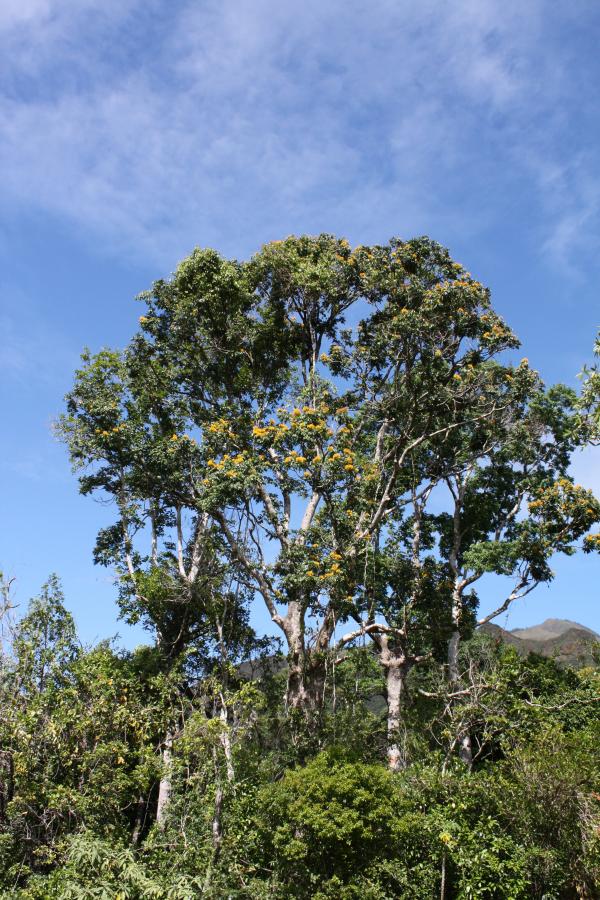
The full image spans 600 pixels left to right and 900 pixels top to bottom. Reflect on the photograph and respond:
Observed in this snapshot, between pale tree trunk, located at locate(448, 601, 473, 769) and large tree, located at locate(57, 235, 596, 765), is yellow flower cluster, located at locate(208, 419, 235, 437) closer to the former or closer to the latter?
large tree, located at locate(57, 235, 596, 765)

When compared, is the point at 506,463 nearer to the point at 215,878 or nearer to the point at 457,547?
the point at 457,547

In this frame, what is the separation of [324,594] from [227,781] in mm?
3247

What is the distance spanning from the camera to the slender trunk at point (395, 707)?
12664 millimetres

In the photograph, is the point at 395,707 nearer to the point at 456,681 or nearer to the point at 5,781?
the point at 456,681

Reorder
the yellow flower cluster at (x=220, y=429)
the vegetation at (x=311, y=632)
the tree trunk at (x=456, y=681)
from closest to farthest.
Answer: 1. the vegetation at (x=311, y=632)
2. the yellow flower cluster at (x=220, y=429)
3. the tree trunk at (x=456, y=681)

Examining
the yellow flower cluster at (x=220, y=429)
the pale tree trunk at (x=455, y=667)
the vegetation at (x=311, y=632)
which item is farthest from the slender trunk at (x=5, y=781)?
the pale tree trunk at (x=455, y=667)

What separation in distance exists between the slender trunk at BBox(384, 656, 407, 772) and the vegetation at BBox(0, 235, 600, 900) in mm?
53

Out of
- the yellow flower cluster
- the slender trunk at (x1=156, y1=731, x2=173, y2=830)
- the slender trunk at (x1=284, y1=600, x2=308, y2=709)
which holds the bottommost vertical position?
the slender trunk at (x1=156, y1=731, x2=173, y2=830)

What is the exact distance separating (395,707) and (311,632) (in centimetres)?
353

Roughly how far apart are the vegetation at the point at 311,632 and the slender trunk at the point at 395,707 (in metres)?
0.05

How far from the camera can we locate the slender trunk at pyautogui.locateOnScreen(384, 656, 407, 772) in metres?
12.7

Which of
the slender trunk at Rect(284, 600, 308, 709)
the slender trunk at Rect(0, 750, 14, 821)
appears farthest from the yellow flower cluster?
the slender trunk at Rect(0, 750, 14, 821)

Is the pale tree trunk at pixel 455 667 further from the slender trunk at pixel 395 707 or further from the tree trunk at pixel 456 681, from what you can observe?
the slender trunk at pixel 395 707

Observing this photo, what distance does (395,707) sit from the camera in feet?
46.6
